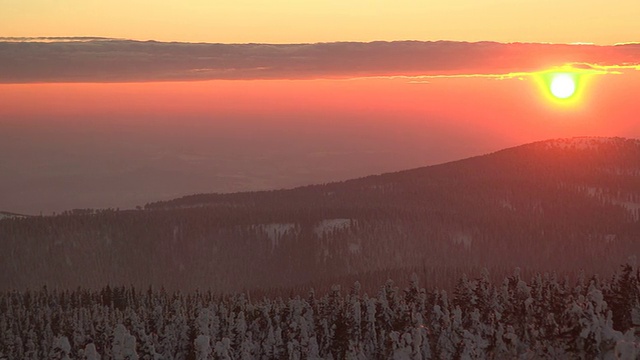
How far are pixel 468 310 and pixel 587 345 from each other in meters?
36.4

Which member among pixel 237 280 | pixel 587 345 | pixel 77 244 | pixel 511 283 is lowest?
pixel 587 345

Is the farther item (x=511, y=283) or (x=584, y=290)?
(x=511, y=283)

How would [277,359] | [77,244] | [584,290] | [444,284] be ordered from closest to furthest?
[277,359] < [584,290] < [444,284] < [77,244]

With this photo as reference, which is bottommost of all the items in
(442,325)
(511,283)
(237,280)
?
(442,325)

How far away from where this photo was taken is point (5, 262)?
183875 mm

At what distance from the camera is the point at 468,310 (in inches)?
3393

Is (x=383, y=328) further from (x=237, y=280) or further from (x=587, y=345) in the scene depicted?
(x=237, y=280)

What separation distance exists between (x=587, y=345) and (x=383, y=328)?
35.8m

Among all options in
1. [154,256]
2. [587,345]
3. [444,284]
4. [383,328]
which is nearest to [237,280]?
[154,256]

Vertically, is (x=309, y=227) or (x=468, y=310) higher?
(x=309, y=227)

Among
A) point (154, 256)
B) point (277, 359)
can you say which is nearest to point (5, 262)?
point (154, 256)

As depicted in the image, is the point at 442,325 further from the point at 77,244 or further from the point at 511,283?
the point at 77,244

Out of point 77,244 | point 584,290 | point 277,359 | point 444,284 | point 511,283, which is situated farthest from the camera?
point 77,244

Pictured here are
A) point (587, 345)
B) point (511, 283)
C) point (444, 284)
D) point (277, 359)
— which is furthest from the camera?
point (444, 284)
